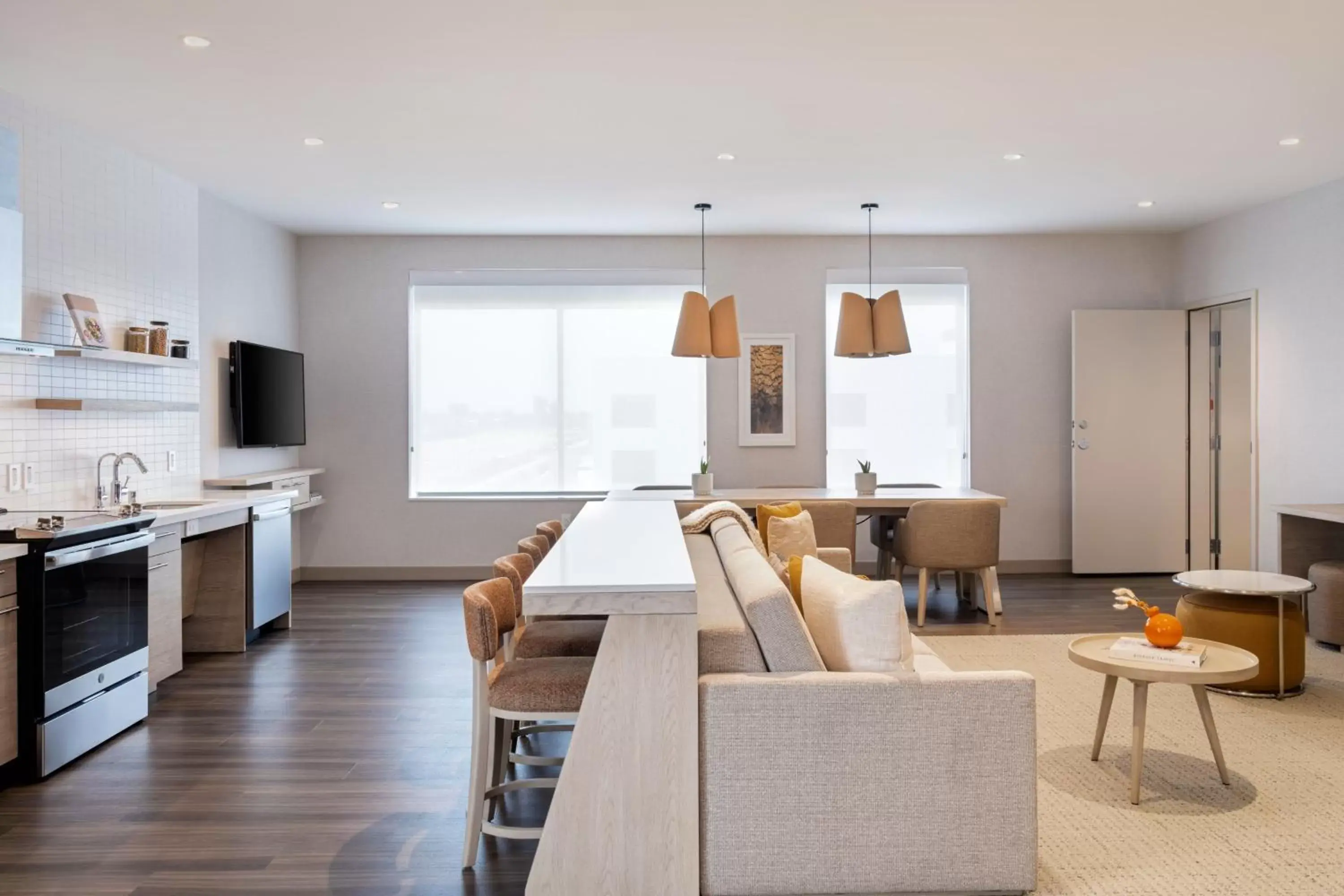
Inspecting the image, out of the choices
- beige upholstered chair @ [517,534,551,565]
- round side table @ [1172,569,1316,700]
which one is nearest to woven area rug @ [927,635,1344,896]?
round side table @ [1172,569,1316,700]

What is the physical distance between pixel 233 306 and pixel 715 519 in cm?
405

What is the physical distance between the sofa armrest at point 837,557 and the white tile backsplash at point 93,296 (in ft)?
12.3

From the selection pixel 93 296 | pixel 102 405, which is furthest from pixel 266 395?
pixel 102 405

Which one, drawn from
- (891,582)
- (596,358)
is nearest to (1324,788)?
(891,582)

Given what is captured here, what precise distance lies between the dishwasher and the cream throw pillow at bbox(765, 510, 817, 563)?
2921 millimetres

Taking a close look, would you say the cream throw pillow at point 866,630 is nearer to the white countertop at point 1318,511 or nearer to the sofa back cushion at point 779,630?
the sofa back cushion at point 779,630

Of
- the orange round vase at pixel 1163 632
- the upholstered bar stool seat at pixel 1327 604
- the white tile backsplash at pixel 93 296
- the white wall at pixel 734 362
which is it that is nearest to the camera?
the orange round vase at pixel 1163 632

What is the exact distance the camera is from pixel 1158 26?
352cm

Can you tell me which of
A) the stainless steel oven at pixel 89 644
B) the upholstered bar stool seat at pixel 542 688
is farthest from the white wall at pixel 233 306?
the upholstered bar stool seat at pixel 542 688

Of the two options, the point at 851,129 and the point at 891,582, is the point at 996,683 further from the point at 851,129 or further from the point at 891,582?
the point at 851,129

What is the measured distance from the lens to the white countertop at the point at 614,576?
215 cm

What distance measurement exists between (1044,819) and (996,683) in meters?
0.89

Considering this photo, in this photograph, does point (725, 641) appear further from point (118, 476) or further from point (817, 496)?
point (118, 476)

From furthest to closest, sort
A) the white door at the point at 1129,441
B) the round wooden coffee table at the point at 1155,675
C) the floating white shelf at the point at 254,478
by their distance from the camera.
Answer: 1. the white door at the point at 1129,441
2. the floating white shelf at the point at 254,478
3. the round wooden coffee table at the point at 1155,675
